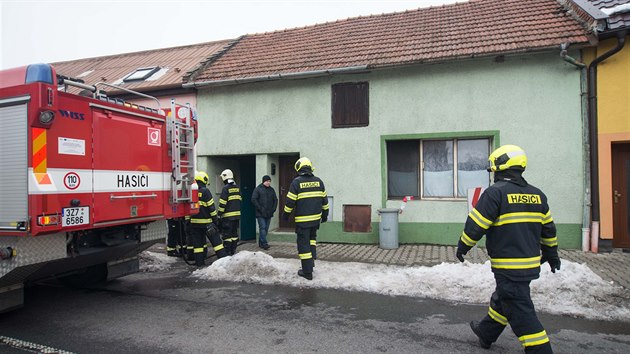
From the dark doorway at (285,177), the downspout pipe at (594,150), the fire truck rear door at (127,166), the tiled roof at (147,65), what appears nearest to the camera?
the fire truck rear door at (127,166)

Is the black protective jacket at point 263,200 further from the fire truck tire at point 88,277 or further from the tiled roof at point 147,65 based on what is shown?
the tiled roof at point 147,65

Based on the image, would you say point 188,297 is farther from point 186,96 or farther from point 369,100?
point 186,96

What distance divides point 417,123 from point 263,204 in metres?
4.09

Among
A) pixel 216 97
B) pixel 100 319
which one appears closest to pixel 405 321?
pixel 100 319

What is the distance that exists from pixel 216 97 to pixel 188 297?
6498mm

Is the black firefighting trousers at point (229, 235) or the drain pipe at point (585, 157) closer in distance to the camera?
the drain pipe at point (585, 157)

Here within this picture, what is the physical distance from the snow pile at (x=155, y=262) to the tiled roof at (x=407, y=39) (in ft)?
15.7

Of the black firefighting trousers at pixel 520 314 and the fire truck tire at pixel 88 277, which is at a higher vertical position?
the black firefighting trousers at pixel 520 314

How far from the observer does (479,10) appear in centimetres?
1035

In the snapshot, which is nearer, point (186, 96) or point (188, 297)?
point (188, 297)

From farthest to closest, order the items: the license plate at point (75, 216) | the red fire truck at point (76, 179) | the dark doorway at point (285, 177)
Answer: the dark doorway at point (285, 177)
the license plate at point (75, 216)
the red fire truck at point (76, 179)

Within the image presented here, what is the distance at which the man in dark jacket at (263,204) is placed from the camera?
355 inches

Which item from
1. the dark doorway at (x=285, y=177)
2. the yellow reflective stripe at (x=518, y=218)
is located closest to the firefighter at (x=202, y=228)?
the dark doorway at (x=285, y=177)

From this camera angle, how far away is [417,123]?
9.01 meters
